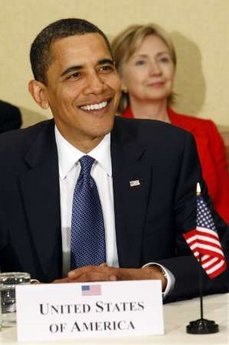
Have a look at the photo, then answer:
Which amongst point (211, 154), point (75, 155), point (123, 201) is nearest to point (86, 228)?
point (123, 201)

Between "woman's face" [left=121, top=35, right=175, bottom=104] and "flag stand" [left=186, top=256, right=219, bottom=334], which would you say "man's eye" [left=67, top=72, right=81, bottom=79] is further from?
"woman's face" [left=121, top=35, right=175, bottom=104]

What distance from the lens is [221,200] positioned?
554 cm

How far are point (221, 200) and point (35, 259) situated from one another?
7.21ft

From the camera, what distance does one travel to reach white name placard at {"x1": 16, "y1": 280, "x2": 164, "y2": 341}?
2.62 m

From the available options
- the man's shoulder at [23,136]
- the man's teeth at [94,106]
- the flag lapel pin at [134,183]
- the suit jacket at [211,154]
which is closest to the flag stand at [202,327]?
the flag lapel pin at [134,183]

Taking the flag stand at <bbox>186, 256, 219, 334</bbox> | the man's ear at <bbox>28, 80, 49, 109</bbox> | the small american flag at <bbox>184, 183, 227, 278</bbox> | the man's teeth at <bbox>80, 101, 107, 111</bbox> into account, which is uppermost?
the man's ear at <bbox>28, 80, 49, 109</bbox>

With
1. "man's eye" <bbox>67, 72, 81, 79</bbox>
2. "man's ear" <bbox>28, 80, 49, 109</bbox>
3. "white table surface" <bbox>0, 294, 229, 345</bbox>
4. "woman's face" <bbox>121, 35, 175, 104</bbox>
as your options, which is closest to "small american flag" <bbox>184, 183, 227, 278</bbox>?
"white table surface" <bbox>0, 294, 229, 345</bbox>

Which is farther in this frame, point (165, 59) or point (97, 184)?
point (165, 59)

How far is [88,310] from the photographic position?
103 inches

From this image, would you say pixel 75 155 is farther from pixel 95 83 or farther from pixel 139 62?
pixel 139 62

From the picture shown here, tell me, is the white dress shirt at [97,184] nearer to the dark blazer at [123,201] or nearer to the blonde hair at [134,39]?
the dark blazer at [123,201]

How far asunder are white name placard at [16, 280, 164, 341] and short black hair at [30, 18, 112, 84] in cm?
122

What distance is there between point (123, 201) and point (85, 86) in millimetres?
413

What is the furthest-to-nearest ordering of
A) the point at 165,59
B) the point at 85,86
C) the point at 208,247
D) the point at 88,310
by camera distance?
the point at 165,59 → the point at 85,86 → the point at 208,247 → the point at 88,310
